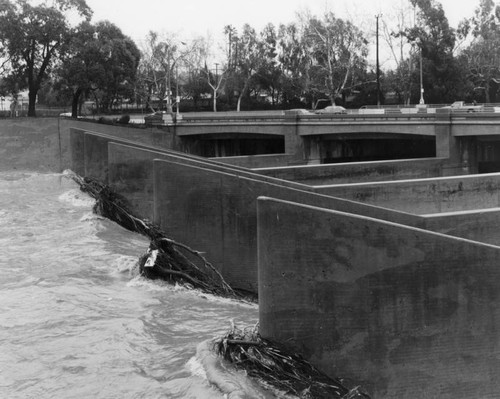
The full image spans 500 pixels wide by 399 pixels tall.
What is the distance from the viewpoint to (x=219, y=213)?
19.1 metres

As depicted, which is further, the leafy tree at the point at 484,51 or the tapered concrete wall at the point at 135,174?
the leafy tree at the point at 484,51

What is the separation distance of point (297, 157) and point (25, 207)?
17.9 meters

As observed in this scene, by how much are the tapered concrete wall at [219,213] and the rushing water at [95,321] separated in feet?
5.41

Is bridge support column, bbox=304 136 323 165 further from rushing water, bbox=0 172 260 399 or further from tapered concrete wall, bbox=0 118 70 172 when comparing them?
rushing water, bbox=0 172 260 399

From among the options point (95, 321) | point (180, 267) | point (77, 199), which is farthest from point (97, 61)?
point (95, 321)

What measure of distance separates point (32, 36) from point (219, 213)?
4554 centimetres

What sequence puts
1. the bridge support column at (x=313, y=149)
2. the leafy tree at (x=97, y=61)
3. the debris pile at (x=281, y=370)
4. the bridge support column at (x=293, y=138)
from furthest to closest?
the leafy tree at (x=97, y=61) → the bridge support column at (x=313, y=149) → the bridge support column at (x=293, y=138) → the debris pile at (x=281, y=370)

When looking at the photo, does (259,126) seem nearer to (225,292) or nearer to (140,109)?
(225,292)

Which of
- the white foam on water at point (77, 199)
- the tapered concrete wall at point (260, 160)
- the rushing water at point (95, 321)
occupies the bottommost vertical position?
the rushing water at point (95, 321)

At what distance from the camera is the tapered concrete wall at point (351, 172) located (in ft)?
91.1

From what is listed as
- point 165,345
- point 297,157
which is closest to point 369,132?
point 297,157

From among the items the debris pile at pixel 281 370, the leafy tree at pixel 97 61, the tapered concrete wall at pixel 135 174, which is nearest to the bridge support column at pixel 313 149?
the tapered concrete wall at pixel 135 174

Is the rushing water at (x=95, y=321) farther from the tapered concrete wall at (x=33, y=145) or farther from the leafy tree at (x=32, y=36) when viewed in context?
the leafy tree at (x=32, y=36)

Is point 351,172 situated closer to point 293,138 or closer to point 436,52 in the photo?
point 293,138
